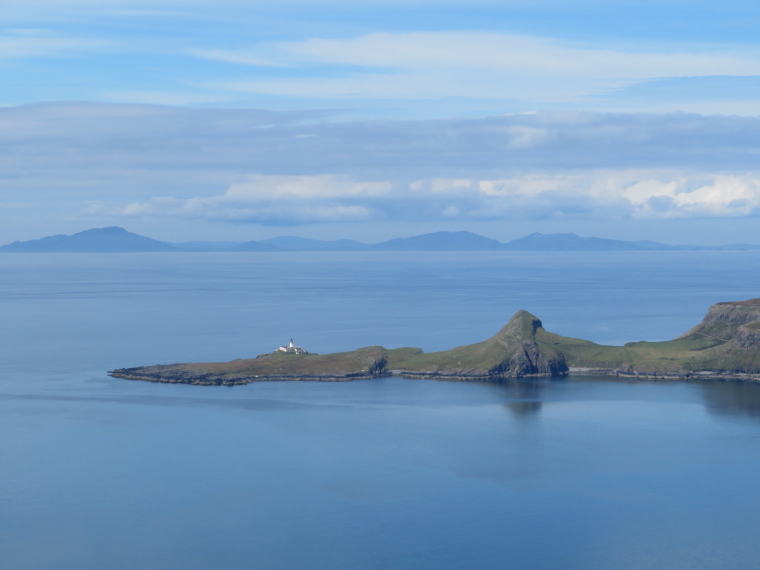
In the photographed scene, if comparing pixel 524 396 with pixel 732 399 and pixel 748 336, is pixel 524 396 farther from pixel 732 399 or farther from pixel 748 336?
pixel 748 336

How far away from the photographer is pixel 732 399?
110 m

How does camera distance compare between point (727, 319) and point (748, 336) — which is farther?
point (727, 319)

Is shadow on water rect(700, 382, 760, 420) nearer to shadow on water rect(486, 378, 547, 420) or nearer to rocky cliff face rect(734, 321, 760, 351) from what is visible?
rocky cliff face rect(734, 321, 760, 351)

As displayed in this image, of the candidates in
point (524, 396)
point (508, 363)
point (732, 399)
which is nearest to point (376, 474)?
point (524, 396)

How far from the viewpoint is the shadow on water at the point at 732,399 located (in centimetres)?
10256

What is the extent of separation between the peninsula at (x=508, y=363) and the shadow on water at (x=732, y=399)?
Result: 546 centimetres

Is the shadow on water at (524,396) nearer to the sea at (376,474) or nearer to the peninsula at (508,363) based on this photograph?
the sea at (376,474)

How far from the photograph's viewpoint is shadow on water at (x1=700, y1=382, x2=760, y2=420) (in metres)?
103

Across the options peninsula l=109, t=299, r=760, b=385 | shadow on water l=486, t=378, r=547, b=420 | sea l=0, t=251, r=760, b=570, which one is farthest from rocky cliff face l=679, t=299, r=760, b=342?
shadow on water l=486, t=378, r=547, b=420

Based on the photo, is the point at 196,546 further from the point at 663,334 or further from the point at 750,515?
the point at 663,334

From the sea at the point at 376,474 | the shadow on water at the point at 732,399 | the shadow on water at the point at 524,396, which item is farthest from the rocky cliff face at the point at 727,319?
the shadow on water at the point at 524,396

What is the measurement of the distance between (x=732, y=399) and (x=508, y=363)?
104ft

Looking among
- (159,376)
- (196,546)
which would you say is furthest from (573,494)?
(159,376)

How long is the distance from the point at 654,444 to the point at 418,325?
333 ft
